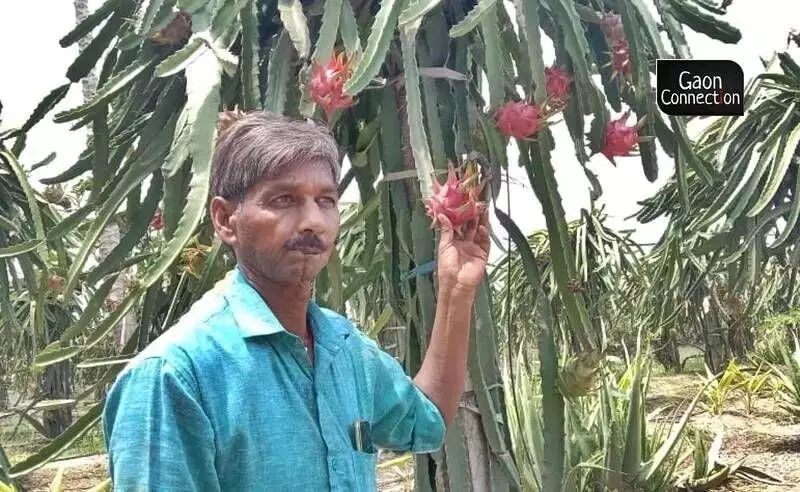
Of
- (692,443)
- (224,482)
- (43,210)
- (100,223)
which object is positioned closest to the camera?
(224,482)

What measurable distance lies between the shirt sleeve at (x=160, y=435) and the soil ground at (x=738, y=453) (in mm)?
1715

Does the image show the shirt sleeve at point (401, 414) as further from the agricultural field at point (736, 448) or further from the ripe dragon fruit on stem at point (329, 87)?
the agricultural field at point (736, 448)

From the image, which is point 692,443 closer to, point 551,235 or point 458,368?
point 551,235

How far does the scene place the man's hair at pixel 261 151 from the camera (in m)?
0.57

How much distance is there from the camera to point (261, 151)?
1.86ft

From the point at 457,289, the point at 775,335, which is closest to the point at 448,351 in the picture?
the point at 457,289

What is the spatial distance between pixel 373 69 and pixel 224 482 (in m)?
0.40

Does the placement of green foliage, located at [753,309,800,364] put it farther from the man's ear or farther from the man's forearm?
the man's ear

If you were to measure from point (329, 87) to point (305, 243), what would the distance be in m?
0.26

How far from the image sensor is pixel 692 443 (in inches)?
108

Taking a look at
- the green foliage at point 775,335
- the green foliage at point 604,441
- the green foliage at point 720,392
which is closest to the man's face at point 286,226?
→ the green foliage at point 604,441

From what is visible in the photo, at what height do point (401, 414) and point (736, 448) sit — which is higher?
point (401, 414)

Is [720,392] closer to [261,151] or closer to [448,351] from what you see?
[448,351]

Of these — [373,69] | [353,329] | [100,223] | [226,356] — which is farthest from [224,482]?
[100,223]
